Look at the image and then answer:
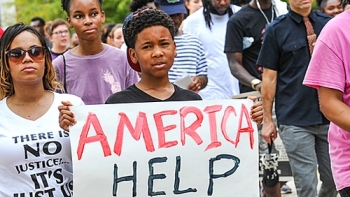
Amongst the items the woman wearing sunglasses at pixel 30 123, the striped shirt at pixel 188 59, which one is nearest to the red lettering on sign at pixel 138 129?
the woman wearing sunglasses at pixel 30 123

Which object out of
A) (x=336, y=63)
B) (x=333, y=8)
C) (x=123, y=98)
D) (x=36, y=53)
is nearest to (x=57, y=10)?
(x=333, y=8)

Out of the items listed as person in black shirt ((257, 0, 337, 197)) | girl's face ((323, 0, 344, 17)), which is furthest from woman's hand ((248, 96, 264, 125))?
girl's face ((323, 0, 344, 17))

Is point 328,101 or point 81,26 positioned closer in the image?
point 328,101

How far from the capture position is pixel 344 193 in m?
4.23

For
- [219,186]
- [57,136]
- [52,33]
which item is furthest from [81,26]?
[52,33]

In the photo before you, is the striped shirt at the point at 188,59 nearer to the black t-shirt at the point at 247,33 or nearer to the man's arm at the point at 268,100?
the black t-shirt at the point at 247,33

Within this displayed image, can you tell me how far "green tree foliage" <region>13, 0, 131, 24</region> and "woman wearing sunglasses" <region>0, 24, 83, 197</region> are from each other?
668 inches

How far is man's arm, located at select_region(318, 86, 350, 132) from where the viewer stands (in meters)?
4.05

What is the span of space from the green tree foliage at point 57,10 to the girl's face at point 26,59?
1698 cm

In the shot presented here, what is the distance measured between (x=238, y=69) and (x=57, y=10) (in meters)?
15.9

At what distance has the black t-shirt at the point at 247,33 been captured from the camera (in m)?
7.46

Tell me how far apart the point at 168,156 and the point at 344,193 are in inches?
37.0

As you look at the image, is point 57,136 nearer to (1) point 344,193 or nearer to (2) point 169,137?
(2) point 169,137

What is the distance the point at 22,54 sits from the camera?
426cm
